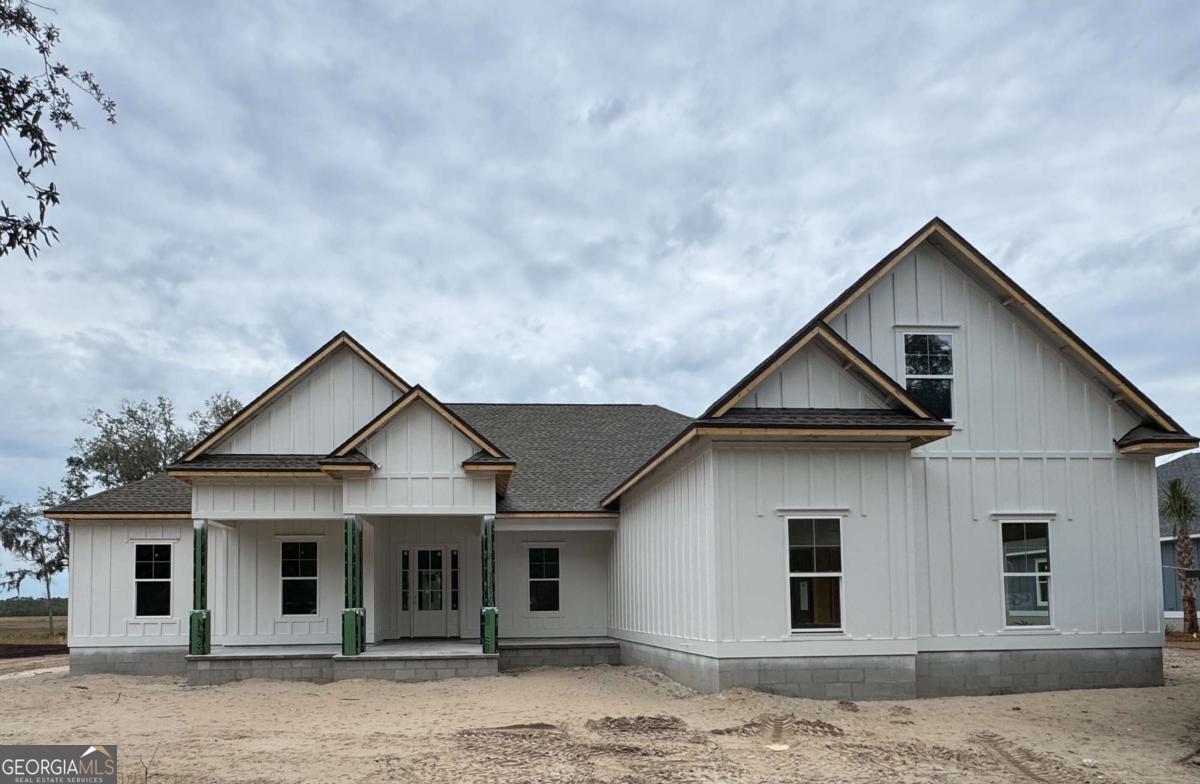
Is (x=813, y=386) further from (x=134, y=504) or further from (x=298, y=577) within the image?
(x=134, y=504)

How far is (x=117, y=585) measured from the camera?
22.8 meters

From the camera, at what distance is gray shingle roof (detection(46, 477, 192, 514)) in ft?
74.5

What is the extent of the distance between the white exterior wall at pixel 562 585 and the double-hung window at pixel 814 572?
9.03 metres

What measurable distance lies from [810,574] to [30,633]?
133 feet

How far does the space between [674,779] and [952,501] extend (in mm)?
8247

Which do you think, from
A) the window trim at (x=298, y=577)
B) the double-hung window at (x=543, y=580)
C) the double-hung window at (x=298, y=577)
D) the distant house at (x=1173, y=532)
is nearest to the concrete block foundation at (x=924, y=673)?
the double-hung window at (x=543, y=580)

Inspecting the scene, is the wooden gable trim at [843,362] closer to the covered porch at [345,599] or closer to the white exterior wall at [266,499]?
the covered porch at [345,599]

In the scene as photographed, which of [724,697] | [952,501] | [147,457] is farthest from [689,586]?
[147,457]

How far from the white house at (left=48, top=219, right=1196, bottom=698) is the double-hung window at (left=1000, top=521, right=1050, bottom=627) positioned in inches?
1.4

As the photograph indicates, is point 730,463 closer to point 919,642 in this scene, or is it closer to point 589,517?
point 919,642

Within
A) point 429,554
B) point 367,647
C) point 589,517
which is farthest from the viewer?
point 429,554

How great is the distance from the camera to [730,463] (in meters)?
15.3

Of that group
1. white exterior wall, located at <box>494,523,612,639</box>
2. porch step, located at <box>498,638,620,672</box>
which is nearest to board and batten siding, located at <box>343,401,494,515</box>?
porch step, located at <box>498,638,620,672</box>

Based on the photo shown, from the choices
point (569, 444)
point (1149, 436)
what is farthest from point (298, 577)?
point (1149, 436)
